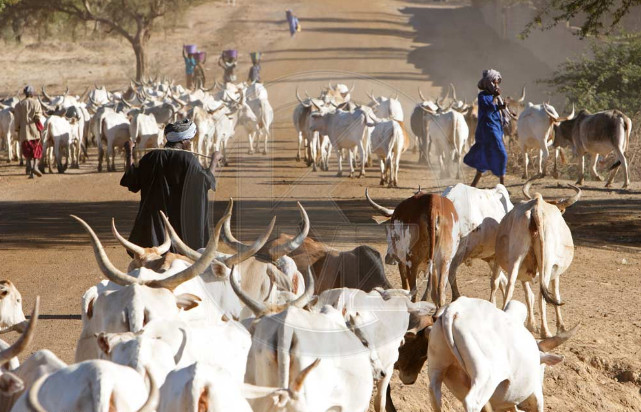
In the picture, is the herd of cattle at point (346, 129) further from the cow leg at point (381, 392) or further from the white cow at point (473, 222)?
the cow leg at point (381, 392)

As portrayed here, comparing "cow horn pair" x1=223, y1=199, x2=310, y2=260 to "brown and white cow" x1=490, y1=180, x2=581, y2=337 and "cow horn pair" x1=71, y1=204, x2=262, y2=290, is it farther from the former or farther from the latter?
"brown and white cow" x1=490, y1=180, x2=581, y2=337

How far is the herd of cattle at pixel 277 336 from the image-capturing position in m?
4.51

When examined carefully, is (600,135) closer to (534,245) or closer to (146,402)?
(534,245)

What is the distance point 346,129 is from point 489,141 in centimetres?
757

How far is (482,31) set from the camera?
54.6 meters

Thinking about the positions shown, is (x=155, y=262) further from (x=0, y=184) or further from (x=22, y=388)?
(x=0, y=184)

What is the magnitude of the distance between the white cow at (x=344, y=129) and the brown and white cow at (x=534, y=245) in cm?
939

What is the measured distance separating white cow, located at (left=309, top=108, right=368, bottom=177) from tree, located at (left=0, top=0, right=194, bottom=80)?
20.2 metres

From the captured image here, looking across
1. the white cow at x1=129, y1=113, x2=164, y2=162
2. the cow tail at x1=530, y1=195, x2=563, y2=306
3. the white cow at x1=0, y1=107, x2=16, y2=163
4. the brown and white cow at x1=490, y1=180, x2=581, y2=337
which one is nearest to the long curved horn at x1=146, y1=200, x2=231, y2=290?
the brown and white cow at x1=490, y1=180, x2=581, y2=337

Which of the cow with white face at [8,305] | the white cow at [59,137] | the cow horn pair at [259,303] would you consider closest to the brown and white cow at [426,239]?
the cow horn pair at [259,303]

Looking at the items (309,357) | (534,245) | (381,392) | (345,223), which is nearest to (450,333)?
(381,392)

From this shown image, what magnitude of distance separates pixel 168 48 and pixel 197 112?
33136 mm

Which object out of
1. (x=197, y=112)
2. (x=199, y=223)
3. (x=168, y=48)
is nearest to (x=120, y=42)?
(x=168, y=48)

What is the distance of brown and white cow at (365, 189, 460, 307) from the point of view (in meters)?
8.52
